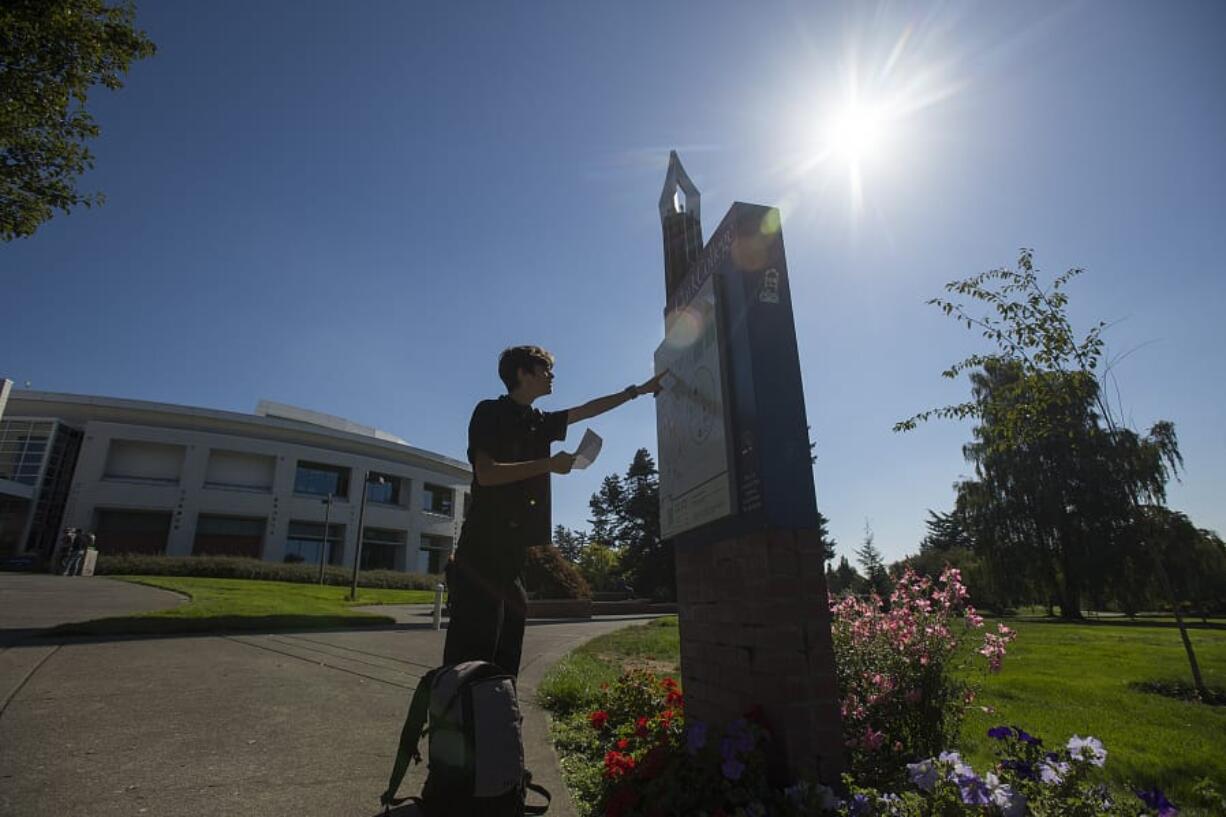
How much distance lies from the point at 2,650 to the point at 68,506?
38.7 m

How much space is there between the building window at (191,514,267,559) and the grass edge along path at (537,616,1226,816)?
3780 cm

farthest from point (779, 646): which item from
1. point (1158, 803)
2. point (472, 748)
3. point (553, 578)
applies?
point (553, 578)

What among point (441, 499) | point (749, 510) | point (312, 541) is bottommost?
point (749, 510)

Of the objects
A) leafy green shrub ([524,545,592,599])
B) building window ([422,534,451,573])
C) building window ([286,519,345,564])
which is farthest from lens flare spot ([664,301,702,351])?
building window ([422,534,451,573])

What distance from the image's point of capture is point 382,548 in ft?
149

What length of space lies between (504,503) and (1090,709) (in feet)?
Result: 19.7

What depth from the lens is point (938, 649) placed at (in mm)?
3803

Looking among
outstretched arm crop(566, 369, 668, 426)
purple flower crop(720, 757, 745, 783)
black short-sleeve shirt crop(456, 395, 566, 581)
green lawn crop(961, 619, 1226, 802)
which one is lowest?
green lawn crop(961, 619, 1226, 802)

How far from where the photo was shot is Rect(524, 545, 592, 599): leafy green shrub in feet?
78.0

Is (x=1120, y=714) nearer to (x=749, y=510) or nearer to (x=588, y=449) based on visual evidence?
(x=749, y=510)

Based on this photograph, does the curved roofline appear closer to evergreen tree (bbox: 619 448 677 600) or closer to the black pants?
evergreen tree (bbox: 619 448 677 600)

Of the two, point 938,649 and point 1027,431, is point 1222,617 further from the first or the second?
point 938,649

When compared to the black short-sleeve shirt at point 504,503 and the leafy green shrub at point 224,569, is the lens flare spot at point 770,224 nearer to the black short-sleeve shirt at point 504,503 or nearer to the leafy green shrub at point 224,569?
the black short-sleeve shirt at point 504,503

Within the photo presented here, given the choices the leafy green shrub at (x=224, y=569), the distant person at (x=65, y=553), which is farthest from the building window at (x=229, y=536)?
the distant person at (x=65, y=553)
